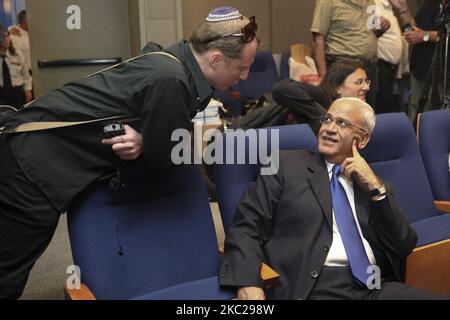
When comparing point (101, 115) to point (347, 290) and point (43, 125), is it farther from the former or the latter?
point (347, 290)

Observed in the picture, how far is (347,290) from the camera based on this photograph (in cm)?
160

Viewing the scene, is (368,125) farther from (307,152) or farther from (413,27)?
(413,27)

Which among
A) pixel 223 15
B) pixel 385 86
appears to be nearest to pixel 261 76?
pixel 385 86

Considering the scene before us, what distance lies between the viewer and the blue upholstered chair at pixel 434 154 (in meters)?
2.39

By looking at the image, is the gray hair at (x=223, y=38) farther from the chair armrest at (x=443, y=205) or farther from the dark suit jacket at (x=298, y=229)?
the chair armrest at (x=443, y=205)

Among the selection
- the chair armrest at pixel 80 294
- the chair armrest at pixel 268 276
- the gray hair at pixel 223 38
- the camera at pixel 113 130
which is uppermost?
the gray hair at pixel 223 38

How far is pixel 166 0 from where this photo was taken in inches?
161

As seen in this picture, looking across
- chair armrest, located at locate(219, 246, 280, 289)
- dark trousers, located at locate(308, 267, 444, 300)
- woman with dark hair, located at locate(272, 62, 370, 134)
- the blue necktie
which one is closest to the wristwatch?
the blue necktie

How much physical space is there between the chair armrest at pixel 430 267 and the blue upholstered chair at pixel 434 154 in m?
0.65

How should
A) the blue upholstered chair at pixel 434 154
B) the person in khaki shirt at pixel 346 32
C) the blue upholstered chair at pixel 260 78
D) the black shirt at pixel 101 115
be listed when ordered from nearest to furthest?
the black shirt at pixel 101 115
the blue upholstered chair at pixel 434 154
the person in khaki shirt at pixel 346 32
the blue upholstered chair at pixel 260 78

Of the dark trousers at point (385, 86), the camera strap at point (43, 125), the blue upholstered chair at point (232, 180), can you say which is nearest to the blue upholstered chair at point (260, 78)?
the dark trousers at point (385, 86)

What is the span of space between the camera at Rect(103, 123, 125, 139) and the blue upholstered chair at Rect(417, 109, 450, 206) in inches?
61.5

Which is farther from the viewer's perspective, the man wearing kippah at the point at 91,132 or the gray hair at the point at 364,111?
the gray hair at the point at 364,111
